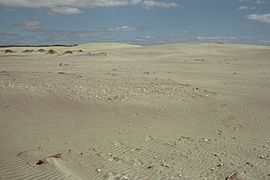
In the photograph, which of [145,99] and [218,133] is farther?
[145,99]

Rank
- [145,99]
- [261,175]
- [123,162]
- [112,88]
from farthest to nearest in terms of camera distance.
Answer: [112,88] → [145,99] → [123,162] → [261,175]

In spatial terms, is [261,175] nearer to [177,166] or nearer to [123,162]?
[177,166]

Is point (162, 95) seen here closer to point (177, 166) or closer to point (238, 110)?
point (238, 110)

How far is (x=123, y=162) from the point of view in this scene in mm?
8141

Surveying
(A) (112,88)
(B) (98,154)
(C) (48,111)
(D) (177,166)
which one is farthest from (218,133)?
(A) (112,88)

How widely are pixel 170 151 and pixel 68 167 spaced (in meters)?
2.28

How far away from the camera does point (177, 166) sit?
26.2ft

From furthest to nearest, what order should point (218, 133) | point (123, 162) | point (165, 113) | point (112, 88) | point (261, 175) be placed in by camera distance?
point (112, 88)
point (165, 113)
point (218, 133)
point (123, 162)
point (261, 175)

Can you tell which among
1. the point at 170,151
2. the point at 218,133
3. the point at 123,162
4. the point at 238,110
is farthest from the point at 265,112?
the point at 123,162

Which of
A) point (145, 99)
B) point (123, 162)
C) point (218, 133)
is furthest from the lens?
point (145, 99)

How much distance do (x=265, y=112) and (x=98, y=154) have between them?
20.9 feet

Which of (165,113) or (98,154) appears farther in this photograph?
(165,113)

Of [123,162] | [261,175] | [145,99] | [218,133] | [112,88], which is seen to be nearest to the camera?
[261,175]

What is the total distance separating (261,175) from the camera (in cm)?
757
